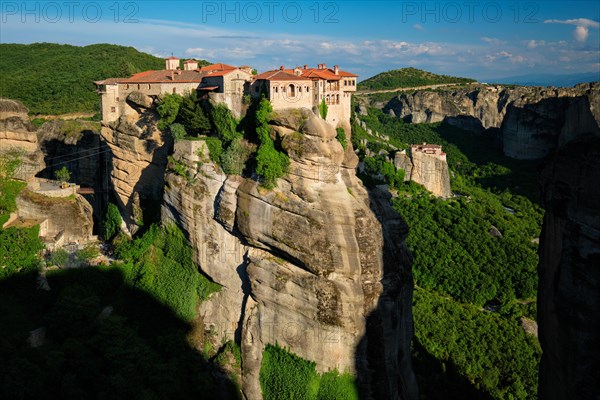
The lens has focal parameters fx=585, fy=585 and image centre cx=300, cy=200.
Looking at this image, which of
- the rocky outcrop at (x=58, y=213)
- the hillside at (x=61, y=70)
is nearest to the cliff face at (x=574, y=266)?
the rocky outcrop at (x=58, y=213)

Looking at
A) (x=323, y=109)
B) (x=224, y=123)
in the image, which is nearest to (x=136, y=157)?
(x=224, y=123)

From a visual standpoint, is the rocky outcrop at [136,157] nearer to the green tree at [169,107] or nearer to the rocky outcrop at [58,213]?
the green tree at [169,107]

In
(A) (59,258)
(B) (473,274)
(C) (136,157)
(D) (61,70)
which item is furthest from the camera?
(D) (61,70)

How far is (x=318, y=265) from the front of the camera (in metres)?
23.4

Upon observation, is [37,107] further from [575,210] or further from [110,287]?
[575,210]

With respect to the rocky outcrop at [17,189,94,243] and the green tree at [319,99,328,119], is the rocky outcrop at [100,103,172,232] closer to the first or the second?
the rocky outcrop at [17,189,94,243]

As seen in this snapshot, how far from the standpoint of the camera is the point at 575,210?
12359 millimetres

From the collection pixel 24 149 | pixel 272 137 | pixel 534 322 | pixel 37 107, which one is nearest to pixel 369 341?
pixel 272 137

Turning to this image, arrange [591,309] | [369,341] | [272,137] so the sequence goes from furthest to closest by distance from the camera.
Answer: [272,137], [369,341], [591,309]

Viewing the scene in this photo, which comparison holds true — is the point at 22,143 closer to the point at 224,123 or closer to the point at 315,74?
the point at 224,123

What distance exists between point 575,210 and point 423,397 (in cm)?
1861

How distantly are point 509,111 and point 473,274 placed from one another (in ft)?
119

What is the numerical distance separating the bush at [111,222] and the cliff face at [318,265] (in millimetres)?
10735

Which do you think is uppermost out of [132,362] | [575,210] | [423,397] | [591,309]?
A: [575,210]
